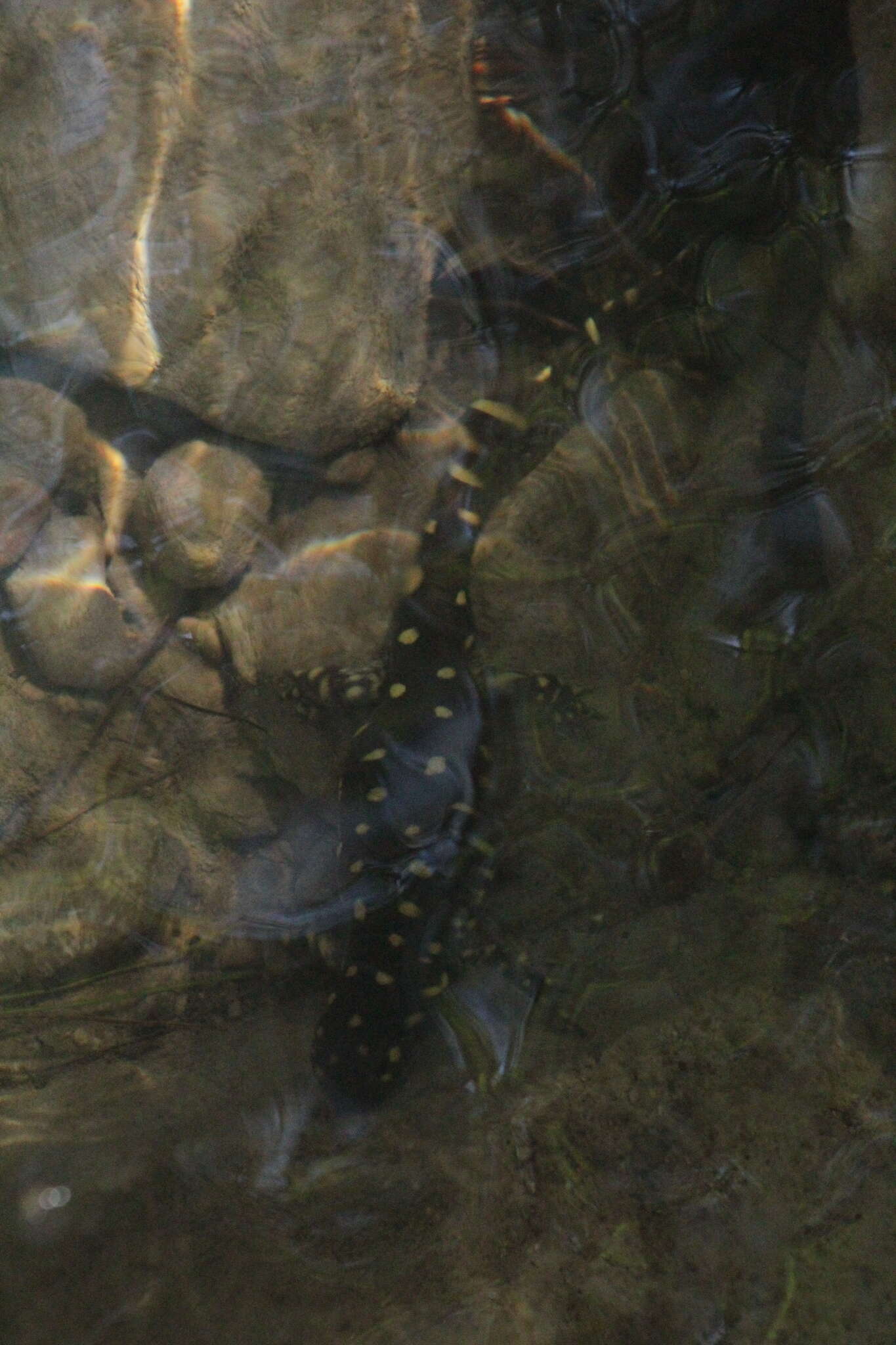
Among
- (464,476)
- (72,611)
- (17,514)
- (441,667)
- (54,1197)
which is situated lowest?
(54,1197)

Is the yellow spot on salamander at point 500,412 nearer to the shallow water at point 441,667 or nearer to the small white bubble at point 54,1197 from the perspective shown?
the shallow water at point 441,667

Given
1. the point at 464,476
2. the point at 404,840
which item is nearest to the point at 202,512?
the point at 464,476

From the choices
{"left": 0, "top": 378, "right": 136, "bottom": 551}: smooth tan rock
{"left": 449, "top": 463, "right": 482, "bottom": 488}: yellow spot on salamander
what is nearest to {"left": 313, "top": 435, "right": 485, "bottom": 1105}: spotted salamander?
{"left": 449, "top": 463, "right": 482, "bottom": 488}: yellow spot on salamander

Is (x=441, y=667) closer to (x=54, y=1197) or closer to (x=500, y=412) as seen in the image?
(x=500, y=412)

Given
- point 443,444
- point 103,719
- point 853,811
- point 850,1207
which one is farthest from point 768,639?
point 103,719

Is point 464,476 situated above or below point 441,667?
above

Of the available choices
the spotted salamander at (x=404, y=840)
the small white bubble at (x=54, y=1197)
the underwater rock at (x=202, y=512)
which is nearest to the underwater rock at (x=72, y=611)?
the underwater rock at (x=202, y=512)

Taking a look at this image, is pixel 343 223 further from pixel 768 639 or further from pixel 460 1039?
pixel 460 1039
